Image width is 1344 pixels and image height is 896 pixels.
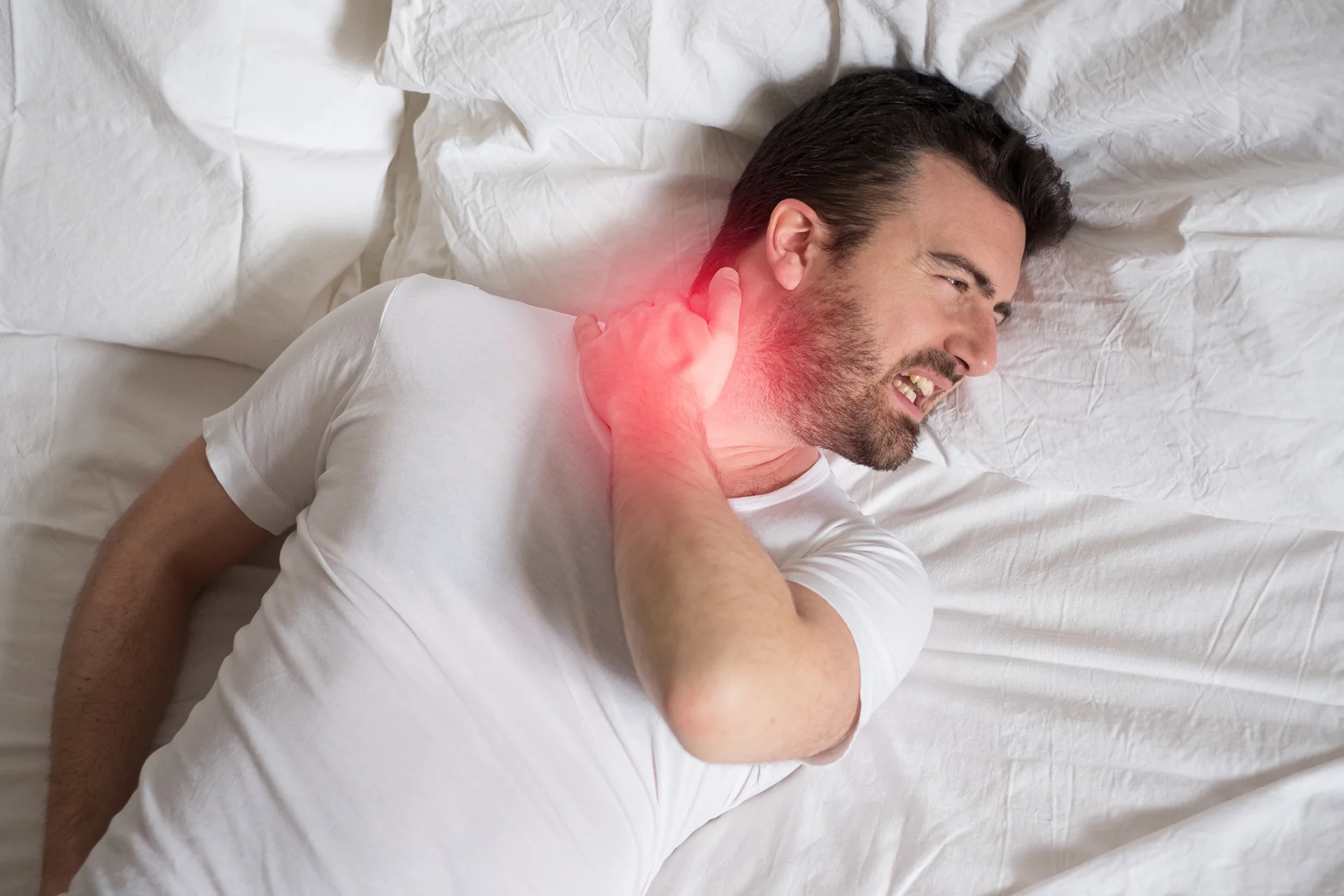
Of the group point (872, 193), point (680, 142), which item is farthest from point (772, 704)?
point (680, 142)

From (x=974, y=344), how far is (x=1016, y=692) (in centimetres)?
48

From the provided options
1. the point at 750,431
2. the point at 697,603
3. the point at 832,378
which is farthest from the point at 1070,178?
the point at 697,603

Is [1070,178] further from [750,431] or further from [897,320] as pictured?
[750,431]

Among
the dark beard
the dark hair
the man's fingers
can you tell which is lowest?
the dark beard

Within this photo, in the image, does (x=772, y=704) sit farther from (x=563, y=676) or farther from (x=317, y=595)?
(x=317, y=595)

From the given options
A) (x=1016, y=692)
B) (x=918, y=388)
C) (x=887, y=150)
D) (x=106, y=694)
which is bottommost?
(x=1016, y=692)

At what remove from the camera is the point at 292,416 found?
118 centimetres

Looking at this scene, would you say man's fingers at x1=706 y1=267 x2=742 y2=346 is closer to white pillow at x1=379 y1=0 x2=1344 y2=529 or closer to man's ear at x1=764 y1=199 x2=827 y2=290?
man's ear at x1=764 y1=199 x2=827 y2=290

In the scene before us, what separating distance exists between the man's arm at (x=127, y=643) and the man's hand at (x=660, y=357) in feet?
1.71

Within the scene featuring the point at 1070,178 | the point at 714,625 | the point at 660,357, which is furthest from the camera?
the point at 1070,178

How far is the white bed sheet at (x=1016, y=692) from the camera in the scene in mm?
1123

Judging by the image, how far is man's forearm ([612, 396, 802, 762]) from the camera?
2.80ft

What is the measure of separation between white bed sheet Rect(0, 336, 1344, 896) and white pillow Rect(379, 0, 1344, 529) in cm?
10

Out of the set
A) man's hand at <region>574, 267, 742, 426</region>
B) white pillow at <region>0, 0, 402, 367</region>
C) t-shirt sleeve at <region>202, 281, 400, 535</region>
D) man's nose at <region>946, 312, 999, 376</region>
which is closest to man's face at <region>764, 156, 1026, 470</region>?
man's nose at <region>946, 312, 999, 376</region>
